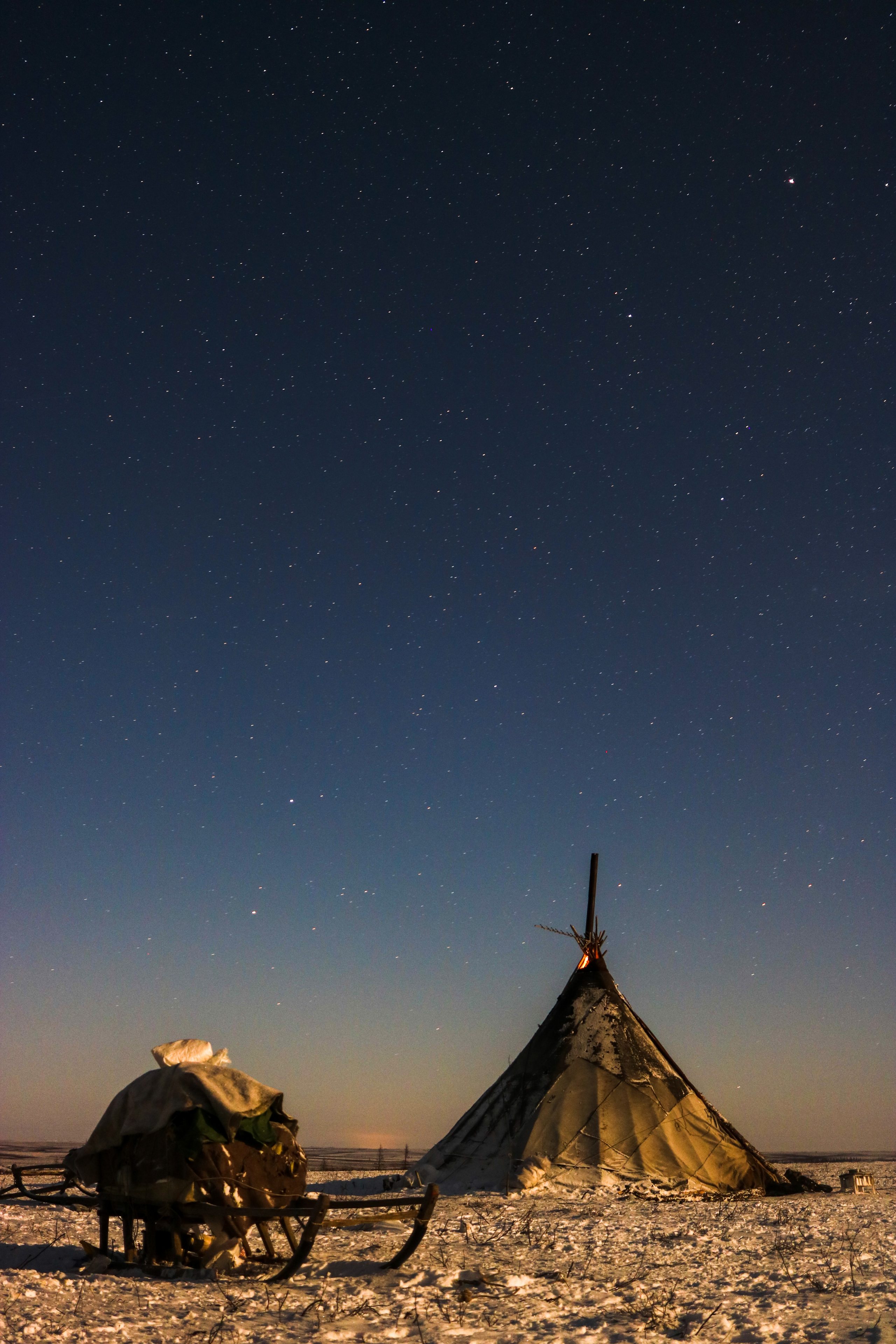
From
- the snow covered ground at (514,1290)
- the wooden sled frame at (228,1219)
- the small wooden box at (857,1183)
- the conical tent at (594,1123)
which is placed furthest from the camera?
the small wooden box at (857,1183)

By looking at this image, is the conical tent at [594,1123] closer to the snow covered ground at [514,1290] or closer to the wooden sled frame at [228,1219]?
the snow covered ground at [514,1290]

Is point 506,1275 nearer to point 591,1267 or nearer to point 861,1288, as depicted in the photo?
point 591,1267

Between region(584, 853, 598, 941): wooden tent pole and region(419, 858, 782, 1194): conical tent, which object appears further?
region(584, 853, 598, 941): wooden tent pole

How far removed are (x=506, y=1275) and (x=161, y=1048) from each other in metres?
4.01

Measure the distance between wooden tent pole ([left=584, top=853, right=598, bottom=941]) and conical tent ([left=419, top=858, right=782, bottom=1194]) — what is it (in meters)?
1.57

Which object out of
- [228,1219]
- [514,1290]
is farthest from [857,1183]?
[228,1219]

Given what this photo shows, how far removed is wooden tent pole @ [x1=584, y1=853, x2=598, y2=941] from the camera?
22594 millimetres

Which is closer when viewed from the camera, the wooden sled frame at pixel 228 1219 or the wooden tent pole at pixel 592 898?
the wooden sled frame at pixel 228 1219

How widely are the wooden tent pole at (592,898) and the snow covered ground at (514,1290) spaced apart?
9.11 metres

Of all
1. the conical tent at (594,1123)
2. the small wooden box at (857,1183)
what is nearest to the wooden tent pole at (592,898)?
the conical tent at (594,1123)

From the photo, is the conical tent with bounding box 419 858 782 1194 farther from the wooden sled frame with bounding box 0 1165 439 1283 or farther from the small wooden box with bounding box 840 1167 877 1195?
the wooden sled frame with bounding box 0 1165 439 1283

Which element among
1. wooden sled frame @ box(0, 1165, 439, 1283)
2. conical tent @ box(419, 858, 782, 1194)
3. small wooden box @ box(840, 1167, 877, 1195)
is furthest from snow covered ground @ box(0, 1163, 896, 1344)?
small wooden box @ box(840, 1167, 877, 1195)

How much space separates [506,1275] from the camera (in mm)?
A: 9312

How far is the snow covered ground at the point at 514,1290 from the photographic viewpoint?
7.28m
